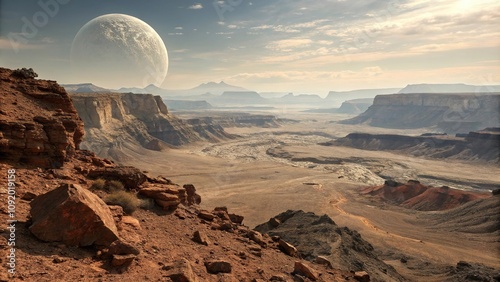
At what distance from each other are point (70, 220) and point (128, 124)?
9400cm

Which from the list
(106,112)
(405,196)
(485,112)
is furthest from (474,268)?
(485,112)

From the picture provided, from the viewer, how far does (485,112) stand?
157250 mm

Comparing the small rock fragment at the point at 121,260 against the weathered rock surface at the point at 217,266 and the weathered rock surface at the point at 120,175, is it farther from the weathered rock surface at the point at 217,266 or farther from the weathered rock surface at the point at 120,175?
the weathered rock surface at the point at 120,175

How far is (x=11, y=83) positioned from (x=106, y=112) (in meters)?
77.9

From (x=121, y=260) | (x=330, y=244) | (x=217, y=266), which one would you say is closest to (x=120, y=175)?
(x=121, y=260)

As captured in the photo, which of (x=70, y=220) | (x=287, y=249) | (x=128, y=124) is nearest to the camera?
(x=70, y=220)

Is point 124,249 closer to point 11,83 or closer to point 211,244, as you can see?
point 211,244

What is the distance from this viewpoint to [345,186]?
62094mm

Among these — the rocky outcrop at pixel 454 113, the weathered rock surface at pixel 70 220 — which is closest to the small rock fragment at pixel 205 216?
the weathered rock surface at pixel 70 220

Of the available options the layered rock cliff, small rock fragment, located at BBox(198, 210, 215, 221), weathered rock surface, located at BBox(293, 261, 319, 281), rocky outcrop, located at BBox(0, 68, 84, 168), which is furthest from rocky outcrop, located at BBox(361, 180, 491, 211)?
the layered rock cliff

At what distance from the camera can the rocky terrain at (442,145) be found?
301 ft

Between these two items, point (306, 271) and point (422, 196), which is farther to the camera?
point (422, 196)

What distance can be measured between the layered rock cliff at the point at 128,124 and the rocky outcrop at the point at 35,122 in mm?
63529

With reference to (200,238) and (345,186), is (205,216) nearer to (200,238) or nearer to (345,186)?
(200,238)
